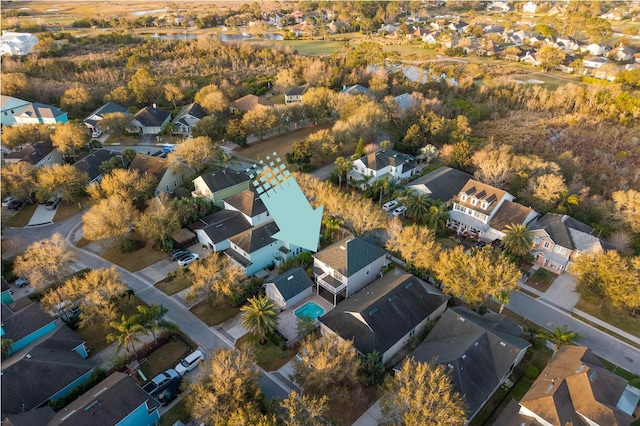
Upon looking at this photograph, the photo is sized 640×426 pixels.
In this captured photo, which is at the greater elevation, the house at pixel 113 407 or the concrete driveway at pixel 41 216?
the house at pixel 113 407

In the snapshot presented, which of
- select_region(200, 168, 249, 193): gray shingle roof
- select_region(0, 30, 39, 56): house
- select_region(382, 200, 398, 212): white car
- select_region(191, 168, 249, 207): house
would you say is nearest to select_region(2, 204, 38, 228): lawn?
select_region(191, 168, 249, 207): house

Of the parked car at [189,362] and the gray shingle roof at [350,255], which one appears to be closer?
the parked car at [189,362]

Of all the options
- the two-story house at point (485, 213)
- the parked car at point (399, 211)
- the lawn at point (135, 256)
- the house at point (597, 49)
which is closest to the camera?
the lawn at point (135, 256)

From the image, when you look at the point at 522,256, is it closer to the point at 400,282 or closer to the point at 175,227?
the point at 400,282

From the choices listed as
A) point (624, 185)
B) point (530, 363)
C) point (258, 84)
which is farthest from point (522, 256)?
point (258, 84)

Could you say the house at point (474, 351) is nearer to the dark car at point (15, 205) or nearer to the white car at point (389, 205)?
the white car at point (389, 205)

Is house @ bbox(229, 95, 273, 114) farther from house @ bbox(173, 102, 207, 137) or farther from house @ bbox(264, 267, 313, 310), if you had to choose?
house @ bbox(264, 267, 313, 310)

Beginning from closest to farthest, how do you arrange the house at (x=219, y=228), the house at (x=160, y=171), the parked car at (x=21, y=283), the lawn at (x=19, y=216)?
the parked car at (x=21, y=283) → the house at (x=219, y=228) → the lawn at (x=19, y=216) → the house at (x=160, y=171)

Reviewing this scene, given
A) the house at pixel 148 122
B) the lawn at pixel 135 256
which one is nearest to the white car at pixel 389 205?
the lawn at pixel 135 256
